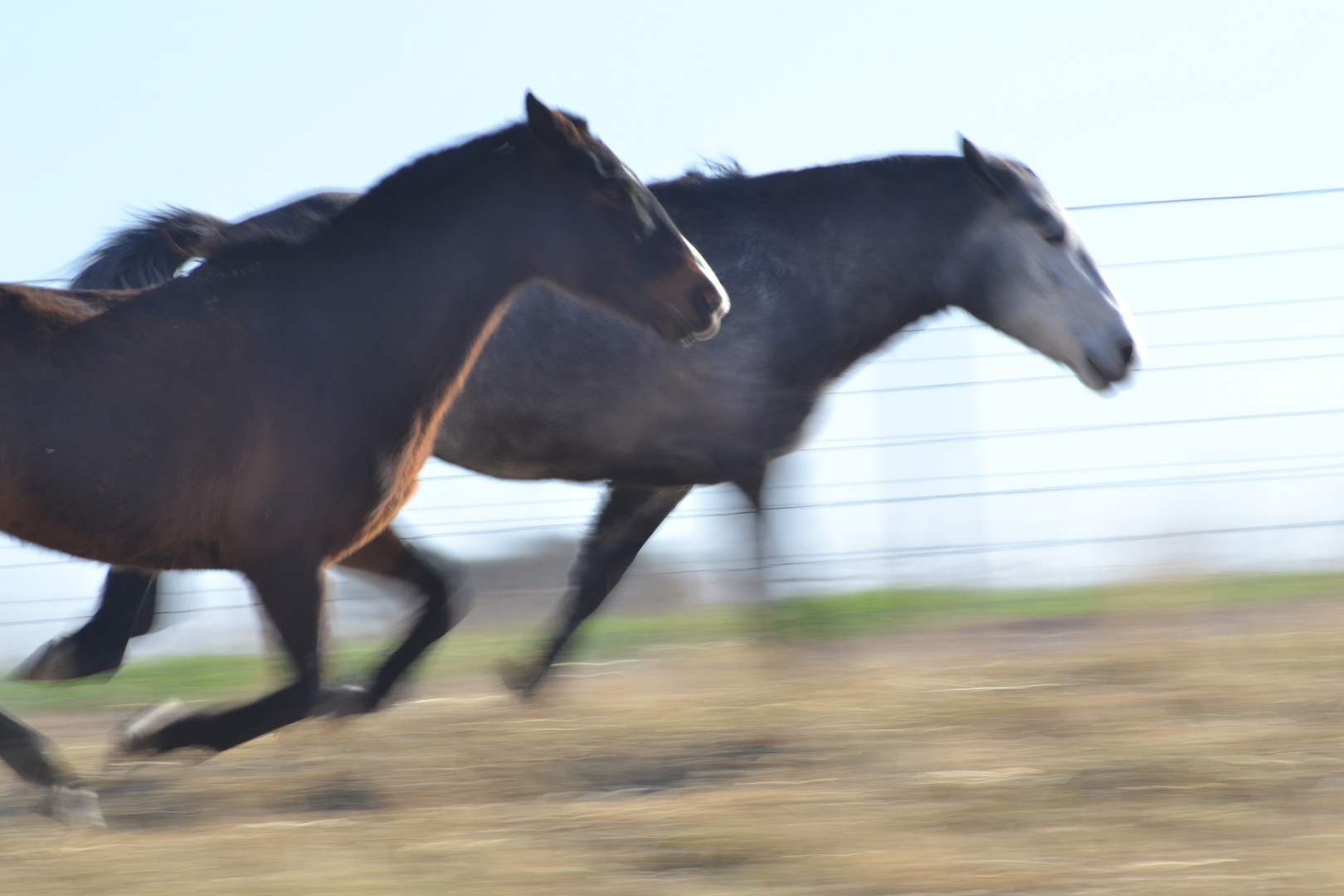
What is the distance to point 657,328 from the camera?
12.1ft

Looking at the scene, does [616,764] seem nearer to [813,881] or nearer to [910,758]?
[910,758]

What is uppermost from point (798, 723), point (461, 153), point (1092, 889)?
point (461, 153)

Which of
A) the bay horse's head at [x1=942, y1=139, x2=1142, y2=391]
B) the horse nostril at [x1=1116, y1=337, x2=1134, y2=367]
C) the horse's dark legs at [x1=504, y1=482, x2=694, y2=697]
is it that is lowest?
the horse's dark legs at [x1=504, y1=482, x2=694, y2=697]

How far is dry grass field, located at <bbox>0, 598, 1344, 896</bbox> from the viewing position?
96.3 inches

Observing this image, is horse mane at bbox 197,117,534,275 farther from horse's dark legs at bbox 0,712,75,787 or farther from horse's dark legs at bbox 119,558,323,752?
horse's dark legs at bbox 0,712,75,787

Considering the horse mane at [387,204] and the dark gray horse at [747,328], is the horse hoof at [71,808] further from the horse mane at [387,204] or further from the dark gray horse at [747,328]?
the horse mane at [387,204]

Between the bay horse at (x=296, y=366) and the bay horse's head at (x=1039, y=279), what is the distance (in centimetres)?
155

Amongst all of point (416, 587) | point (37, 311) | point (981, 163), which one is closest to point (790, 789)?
point (416, 587)

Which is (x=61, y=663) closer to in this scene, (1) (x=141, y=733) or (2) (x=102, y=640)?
(2) (x=102, y=640)

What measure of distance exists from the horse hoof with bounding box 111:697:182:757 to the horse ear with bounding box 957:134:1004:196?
3.21 meters

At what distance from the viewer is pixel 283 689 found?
322 cm

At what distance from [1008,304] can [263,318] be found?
2708 mm

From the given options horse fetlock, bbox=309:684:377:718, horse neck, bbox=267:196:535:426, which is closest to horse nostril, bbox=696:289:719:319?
horse neck, bbox=267:196:535:426

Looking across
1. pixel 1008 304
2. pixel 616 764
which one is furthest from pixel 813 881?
pixel 1008 304
